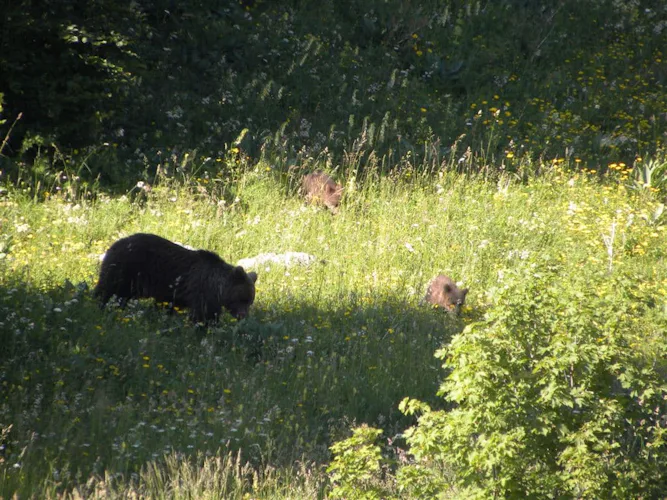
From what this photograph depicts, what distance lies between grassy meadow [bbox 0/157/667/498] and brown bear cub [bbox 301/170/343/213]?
0.76ft

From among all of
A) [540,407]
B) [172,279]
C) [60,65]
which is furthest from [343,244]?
[540,407]

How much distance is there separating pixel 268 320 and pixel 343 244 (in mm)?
2409

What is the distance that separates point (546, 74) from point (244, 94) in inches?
263

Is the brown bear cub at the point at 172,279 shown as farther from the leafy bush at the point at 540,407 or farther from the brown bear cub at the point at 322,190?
the leafy bush at the point at 540,407

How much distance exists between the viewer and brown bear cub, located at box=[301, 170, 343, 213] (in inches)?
456

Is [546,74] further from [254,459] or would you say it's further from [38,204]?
[254,459]

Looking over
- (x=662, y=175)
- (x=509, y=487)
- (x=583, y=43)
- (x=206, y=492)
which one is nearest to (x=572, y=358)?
(x=509, y=487)

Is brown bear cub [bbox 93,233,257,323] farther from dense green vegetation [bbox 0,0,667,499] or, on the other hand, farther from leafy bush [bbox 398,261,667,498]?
leafy bush [bbox 398,261,667,498]

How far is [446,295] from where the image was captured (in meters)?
9.13

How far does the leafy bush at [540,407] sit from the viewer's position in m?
4.47

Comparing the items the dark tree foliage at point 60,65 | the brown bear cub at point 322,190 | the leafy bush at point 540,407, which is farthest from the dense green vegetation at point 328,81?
the leafy bush at point 540,407

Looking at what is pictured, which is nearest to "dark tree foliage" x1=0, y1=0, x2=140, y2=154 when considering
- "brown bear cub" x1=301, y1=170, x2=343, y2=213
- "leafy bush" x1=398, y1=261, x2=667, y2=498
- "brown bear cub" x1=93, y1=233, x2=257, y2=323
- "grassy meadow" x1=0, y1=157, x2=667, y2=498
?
"grassy meadow" x1=0, y1=157, x2=667, y2=498

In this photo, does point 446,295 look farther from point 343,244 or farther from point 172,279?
point 172,279

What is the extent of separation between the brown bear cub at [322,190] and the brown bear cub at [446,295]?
2.58m
